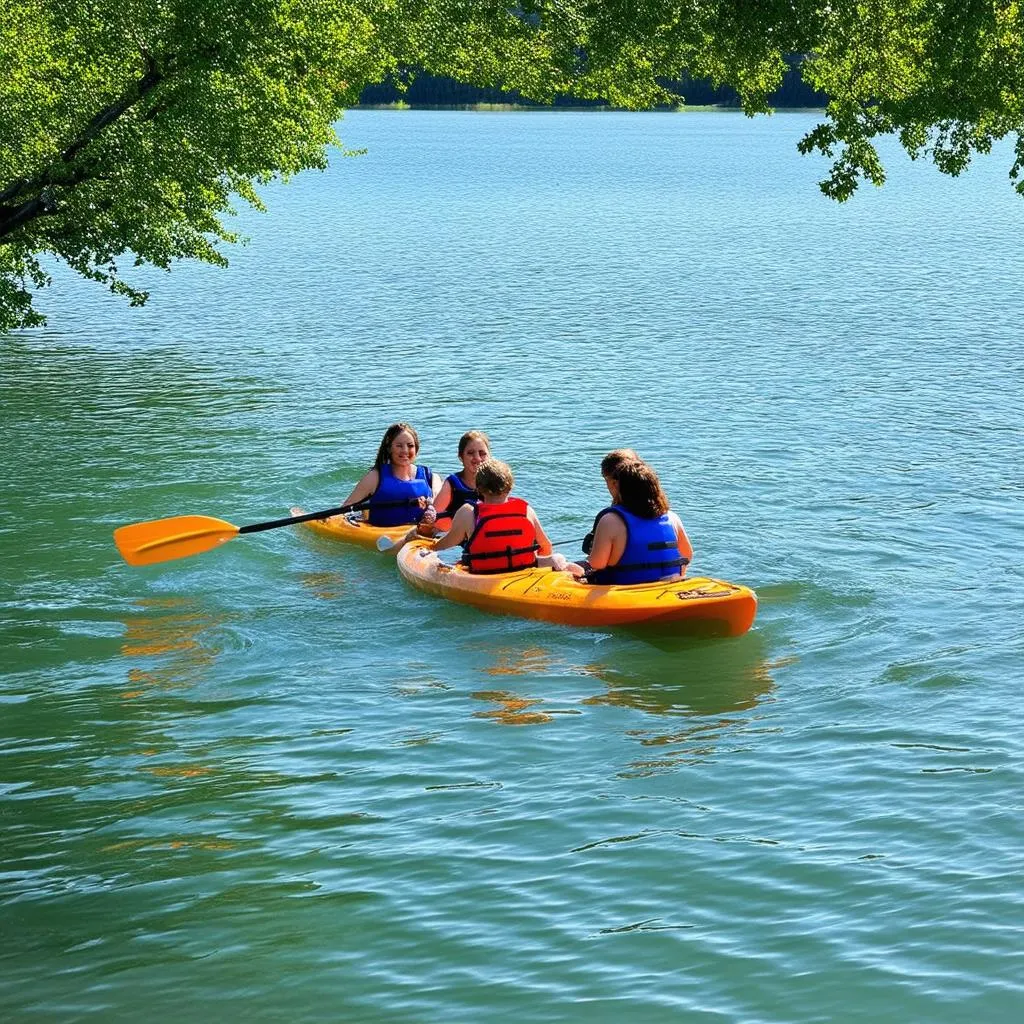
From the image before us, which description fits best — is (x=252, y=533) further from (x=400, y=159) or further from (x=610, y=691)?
(x=400, y=159)

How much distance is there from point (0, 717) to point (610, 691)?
419 cm

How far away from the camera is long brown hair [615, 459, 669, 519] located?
38.6ft

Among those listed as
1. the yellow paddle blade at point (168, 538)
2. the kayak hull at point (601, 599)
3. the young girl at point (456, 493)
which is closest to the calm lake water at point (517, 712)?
the kayak hull at point (601, 599)

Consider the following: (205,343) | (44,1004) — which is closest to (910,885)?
(44,1004)

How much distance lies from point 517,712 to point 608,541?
1.89 meters

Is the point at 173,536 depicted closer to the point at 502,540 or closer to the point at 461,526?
the point at 461,526

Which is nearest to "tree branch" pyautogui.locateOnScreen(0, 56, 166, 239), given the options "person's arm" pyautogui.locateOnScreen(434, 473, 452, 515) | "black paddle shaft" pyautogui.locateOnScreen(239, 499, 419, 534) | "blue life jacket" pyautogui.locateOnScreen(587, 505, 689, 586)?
"black paddle shaft" pyautogui.locateOnScreen(239, 499, 419, 534)

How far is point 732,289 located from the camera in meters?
34.8

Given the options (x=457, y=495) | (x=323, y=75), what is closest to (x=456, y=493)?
(x=457, y=495)

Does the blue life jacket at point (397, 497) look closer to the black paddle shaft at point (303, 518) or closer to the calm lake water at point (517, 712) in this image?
the black paddle shaft at point (303, 518)

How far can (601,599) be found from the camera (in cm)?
1203

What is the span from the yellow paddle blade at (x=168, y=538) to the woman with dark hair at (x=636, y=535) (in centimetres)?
393

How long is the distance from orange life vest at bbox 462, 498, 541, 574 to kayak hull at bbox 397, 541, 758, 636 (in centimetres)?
13

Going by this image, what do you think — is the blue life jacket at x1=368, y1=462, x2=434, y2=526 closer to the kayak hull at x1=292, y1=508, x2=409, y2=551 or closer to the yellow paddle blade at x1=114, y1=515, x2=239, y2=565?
the kayak hull at x1=292, y1=508, x2=409, y2=551
